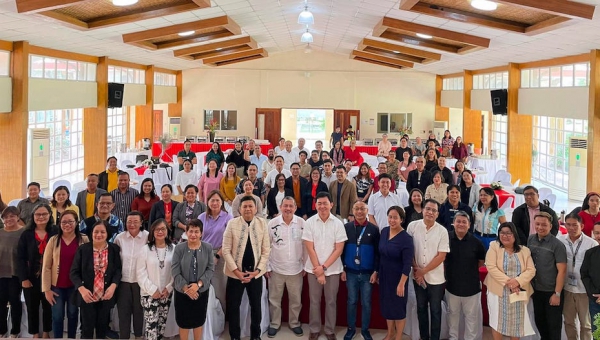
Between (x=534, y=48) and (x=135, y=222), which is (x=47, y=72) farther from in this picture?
(x=534, y=48)

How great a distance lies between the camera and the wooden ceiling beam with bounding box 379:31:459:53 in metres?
14.6

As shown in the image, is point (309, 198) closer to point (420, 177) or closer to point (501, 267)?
point (420, 177)

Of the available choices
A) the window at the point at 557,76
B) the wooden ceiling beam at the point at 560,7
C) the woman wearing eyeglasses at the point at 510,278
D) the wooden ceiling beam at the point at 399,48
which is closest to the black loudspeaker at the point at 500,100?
the window at the point at 557,76

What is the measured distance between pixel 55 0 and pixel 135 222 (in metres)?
3.82

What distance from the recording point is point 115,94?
16.8 meters

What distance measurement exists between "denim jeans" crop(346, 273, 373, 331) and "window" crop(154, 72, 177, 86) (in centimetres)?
1932

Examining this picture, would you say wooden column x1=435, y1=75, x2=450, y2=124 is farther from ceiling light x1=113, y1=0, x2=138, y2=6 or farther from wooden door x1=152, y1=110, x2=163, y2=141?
ceiling light x1=113, y1=0, x2=138, y2=6

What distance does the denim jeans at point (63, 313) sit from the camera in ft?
18.0

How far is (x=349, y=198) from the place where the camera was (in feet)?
27.2

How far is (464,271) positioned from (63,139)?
15.8 meters

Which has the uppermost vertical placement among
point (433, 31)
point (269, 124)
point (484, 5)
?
point (433, 31)

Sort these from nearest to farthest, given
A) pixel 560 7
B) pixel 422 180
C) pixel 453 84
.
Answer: pixel 560 7 → pixel 422 180 → pixel 453 84

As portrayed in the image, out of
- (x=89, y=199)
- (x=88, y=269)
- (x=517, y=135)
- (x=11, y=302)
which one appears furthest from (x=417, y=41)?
(x=11, y=302)

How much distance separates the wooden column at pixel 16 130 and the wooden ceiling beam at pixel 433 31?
25.4 ft
